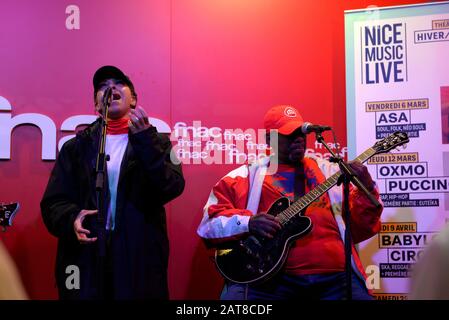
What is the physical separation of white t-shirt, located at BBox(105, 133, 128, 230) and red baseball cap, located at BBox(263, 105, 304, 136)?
1.02 meters

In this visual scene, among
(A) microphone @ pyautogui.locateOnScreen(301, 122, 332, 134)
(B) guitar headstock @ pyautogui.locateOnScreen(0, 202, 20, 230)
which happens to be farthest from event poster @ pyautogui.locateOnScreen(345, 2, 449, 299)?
(B) guitar headstock @ pyautogui.locateOnScreen(0, 202, 20, 230)

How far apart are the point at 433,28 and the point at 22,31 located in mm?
3079

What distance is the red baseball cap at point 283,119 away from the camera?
4.00 metres

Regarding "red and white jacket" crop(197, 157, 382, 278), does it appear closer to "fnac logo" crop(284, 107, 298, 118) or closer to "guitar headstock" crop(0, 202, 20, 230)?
"fnac logo" crop(284, 107, 298, 118)

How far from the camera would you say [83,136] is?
12.2 ft

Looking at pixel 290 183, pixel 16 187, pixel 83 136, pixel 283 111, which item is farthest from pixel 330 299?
pixel 16 187

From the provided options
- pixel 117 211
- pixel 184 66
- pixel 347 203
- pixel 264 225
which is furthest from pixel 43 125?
pixel 347 203

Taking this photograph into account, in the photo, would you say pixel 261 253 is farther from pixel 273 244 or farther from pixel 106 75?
pixel 106 75

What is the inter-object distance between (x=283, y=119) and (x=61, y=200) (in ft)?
5.15

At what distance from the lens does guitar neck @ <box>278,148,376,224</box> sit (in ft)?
12.0

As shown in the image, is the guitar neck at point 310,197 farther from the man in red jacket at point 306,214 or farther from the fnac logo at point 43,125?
the fnac logo at point 43,125

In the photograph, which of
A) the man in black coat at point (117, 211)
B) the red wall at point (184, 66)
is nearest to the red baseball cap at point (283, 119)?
the red wall at point (184, 66)

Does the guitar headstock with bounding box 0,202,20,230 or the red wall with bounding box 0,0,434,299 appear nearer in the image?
the guitar headstock with bounding box 0,202,20,230
